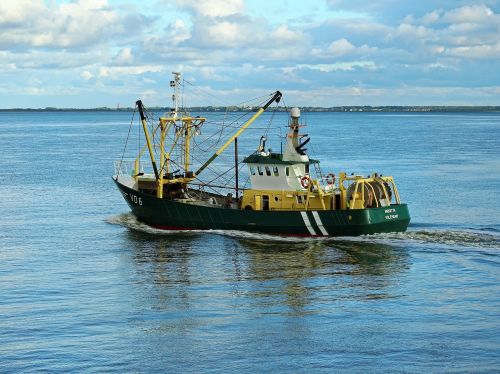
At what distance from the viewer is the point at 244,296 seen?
3475cm

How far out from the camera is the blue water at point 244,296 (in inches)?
1056

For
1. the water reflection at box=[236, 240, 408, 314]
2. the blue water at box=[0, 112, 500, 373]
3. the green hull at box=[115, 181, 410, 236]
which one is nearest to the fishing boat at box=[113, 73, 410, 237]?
the green hull at box=[115, 181, 410, 236]

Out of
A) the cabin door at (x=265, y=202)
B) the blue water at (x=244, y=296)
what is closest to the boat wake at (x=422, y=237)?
the blue water at (x=244, y=296)

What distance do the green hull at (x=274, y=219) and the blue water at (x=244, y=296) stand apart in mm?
730

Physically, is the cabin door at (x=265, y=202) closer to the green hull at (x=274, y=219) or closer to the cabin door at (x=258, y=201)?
the cabin door at (x=258, y=201)

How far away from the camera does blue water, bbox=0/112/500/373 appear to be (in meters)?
26.8

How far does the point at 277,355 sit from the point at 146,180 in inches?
1231

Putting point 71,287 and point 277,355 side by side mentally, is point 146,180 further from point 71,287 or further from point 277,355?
point 277,355

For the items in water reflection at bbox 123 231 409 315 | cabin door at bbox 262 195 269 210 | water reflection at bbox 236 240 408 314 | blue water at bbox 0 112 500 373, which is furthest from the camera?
cabin door at bbox 262 195 269 210

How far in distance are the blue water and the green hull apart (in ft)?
2.40

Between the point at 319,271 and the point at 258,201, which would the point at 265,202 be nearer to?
the point at 258,201

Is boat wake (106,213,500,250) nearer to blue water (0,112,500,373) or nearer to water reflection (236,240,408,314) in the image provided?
blue water (0,112,500,373)

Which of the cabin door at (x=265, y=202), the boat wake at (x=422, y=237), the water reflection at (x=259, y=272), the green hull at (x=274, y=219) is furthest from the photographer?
the cabin door at (x=265, y=202)

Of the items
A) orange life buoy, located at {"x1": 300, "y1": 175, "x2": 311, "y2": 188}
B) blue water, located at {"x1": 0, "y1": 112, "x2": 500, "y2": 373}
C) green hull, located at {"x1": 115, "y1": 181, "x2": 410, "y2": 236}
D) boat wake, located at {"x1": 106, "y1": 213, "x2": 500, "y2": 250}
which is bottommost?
blue water, located at {"x1": 0, "y1": 112, "x2": 500, "y2": 373}
